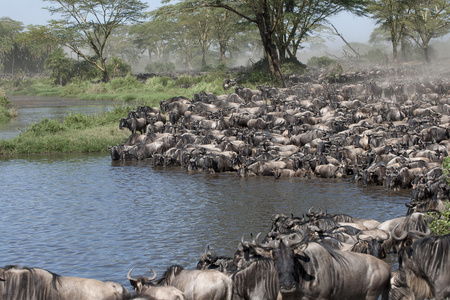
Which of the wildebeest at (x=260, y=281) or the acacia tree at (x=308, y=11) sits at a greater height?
the acacia tree at (x=308, y=11)

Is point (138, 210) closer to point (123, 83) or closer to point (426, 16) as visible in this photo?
point (123, 83)

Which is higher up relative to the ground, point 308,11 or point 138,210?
point 308,11

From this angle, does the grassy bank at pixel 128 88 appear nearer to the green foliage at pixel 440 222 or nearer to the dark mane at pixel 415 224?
the dark mane at pixel 415 224

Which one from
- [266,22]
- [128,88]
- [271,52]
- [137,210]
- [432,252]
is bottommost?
[137,210]

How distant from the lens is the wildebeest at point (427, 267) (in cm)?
685

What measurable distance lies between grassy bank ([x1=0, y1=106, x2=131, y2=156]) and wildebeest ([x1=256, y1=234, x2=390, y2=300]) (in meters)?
16.9

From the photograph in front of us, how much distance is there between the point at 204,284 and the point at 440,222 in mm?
3874

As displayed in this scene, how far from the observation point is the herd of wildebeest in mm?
6852

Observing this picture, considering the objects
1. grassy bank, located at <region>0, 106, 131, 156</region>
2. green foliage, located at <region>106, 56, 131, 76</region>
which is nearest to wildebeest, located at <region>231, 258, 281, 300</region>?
grassy bank, located at <region>0, 106, 131, 156</region>

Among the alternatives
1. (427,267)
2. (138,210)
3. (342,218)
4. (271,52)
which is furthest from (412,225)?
(271,52)

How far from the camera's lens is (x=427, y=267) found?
23.0ft

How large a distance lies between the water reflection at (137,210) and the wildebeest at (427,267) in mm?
3754

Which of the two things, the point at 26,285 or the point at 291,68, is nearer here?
the point at 26,285

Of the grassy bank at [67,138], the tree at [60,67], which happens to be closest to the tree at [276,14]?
the grassy bank at [67,138]
